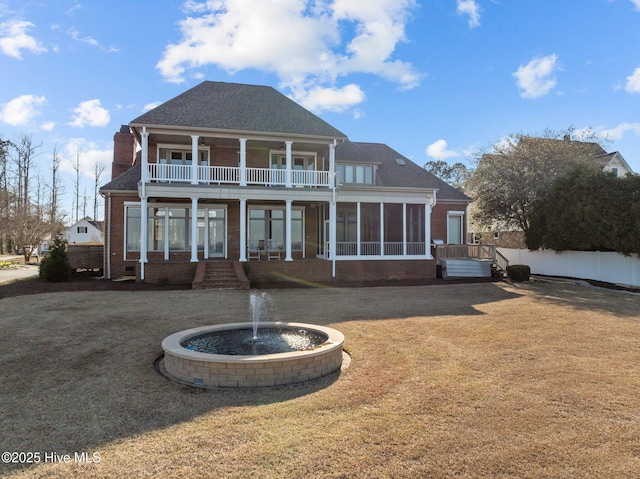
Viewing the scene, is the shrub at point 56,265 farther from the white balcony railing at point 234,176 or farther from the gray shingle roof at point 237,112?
the gray shingle roof at point 237,112

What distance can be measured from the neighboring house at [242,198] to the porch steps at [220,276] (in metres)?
0.46

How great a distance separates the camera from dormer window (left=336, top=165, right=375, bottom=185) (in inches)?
891

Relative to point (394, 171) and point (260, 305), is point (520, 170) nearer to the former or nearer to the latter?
point (394, 171)

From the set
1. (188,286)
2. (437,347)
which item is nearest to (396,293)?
(437,347)

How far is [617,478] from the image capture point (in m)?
Result: 3.17

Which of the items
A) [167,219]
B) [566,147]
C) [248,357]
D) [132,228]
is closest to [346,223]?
[167,219]

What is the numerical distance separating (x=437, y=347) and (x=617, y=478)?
3.75 m

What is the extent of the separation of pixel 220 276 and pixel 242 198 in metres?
3.67

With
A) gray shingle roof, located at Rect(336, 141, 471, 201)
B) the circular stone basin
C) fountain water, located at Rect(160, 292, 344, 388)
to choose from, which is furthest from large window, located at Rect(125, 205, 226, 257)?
the circular stone basin

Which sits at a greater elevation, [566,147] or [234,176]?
[566,147]

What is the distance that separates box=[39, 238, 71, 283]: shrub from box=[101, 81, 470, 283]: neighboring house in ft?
6.02

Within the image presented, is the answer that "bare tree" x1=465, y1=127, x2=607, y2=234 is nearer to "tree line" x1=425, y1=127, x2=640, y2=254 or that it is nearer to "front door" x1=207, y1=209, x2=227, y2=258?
"tree line" x1=425, y1=127, x2=640, y2=254

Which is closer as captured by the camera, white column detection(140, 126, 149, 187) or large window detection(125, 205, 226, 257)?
white column detection(140, 126, 149, 187)

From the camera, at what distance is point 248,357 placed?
17.2ft
